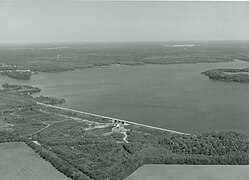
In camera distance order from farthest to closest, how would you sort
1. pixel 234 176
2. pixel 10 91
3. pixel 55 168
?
1. pixel 10 91
2. pixel 55 168
3. pixel 234 176

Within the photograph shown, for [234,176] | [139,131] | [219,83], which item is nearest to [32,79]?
[219,83]

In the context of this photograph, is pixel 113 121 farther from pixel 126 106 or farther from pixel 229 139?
pixel 229 139

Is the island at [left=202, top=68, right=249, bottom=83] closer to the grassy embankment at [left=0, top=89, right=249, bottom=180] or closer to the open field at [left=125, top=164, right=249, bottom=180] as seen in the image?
the grassy embankment at [left=0, top=89, right=249, bottom=180]

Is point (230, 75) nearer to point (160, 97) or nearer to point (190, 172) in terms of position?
point (160, 97)

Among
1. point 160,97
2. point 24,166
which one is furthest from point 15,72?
point 24,166

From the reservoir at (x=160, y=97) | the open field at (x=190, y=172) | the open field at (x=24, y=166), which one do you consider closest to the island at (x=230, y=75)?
the reservoir at (x=160, y=97)
